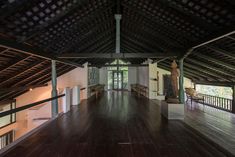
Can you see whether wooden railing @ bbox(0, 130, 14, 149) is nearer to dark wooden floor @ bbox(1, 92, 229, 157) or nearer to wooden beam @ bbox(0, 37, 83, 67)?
dark wooden floor @ bbox(1, 92, 229, 157)

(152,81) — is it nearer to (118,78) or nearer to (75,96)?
(75,96)

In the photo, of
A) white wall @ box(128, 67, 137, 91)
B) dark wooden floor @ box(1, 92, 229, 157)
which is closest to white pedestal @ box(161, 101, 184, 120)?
dark wooden floor @ box(1, 92, 229, 157)

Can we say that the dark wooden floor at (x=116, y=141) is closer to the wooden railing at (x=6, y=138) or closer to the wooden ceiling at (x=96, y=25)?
the wooden ceiling at (x=96, y=25)

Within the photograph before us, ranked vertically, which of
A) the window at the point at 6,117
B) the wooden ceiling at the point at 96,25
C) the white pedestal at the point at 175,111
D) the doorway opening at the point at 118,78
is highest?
the wooden ceiling at the point at 96,25

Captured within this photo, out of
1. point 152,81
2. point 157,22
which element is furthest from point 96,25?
point 152,81

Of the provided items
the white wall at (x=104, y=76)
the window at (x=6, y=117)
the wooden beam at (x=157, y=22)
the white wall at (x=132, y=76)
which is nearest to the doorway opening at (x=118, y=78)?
the white wall at (x=104, y=76)

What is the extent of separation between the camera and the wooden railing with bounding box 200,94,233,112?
909cm

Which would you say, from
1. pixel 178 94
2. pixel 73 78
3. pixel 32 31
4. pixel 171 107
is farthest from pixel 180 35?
pixel 73 78

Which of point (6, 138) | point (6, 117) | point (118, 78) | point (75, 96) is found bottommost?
point (6, 138)

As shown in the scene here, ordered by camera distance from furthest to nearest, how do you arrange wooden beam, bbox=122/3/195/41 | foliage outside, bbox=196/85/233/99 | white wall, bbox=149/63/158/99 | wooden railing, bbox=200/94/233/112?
white wall, bbox=149/63/158/99, foliage outside, bbox=196/85/233/99, wooden railing, bbox=200/94/233/112, wooden beam, bbox=122/3/195/41

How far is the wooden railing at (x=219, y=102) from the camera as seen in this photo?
29.8ft

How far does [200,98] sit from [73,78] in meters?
7.82

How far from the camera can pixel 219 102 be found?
9945 mm

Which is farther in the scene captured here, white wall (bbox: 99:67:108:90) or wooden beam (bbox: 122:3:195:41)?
white wall (bbox: 99:67:108:90)
